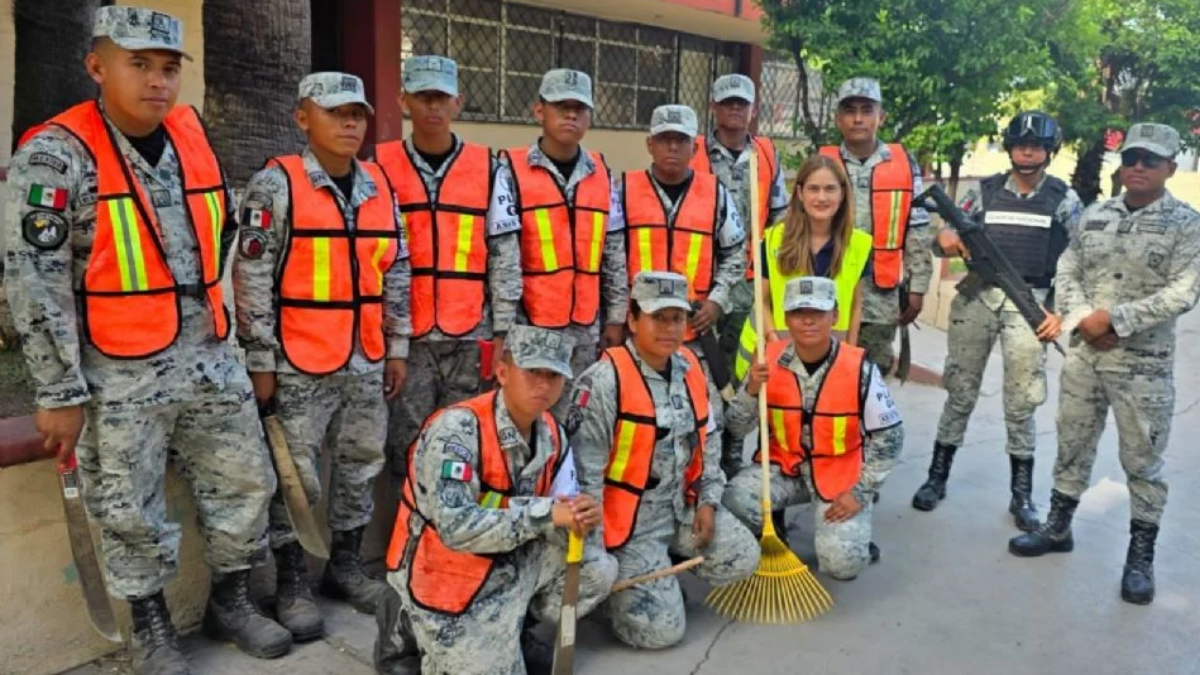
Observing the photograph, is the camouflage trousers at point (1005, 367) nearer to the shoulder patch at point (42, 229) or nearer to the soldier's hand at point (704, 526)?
the soldier's hand at point (704, 526)

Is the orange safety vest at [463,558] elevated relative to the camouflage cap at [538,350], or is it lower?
lower

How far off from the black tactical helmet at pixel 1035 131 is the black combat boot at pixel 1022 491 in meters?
1.49

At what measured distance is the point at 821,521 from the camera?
411 cm

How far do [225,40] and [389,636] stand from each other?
2499 millimetres

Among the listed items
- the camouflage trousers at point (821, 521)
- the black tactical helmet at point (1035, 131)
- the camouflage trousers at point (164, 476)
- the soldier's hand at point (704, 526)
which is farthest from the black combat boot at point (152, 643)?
the black tactical helmet at point (1035, 131)

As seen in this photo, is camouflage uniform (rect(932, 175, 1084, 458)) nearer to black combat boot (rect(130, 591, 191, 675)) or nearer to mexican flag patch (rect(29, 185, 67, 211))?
black combat boot (rect(130, 591, 191, 675))

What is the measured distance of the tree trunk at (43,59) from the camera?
4.32 m

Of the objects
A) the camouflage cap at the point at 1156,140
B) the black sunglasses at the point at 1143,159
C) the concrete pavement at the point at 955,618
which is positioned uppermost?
the camouflage cap at the point at 1156,140

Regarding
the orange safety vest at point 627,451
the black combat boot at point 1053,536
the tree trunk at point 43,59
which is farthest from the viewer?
the black combat boot at point 1053,536

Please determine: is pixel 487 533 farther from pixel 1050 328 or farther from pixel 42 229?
Answer: pixel 1050 328

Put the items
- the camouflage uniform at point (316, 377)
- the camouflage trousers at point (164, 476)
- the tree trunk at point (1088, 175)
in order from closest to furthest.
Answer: the camouflage trousers at point (164, 476)
the camouflage uniform at point (316, 377)
the tree trunk at point (1088, 175)

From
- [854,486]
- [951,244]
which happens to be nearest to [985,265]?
[951,244]

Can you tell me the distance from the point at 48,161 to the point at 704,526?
7.85ft

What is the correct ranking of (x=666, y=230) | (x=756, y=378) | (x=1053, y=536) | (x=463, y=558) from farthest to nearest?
(x=1053, y=536), (x=666, y=230), (x=756, y=378), (x=463, y=558)
